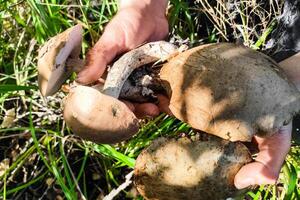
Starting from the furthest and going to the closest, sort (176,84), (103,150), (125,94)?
(103,150)
(125,94)
(176,84)

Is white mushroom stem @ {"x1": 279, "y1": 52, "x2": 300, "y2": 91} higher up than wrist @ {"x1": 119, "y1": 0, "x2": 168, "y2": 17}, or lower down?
lower down

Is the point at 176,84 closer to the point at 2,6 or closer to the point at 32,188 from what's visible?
the point at 32,188

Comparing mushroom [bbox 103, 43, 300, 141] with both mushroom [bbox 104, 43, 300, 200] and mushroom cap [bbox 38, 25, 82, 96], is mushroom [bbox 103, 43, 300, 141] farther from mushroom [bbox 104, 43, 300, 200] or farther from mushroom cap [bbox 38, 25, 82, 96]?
mushroom cap [bbox 38, 25, 82, 96]

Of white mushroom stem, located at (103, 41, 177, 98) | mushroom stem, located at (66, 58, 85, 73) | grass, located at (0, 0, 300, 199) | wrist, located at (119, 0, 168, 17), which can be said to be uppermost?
wrist, located at (119, 0, 168, 17)

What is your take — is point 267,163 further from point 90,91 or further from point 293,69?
point 90,91

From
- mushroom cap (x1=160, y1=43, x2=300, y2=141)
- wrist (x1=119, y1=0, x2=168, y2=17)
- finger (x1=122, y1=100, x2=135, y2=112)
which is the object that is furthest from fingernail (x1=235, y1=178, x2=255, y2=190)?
A: wrist (x1=119, y1=0, x2=168, y2=17)

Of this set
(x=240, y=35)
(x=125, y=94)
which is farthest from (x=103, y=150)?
(x=240, y=35)

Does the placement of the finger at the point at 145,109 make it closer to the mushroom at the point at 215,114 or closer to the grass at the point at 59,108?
the mushroom at the point at 215,114
